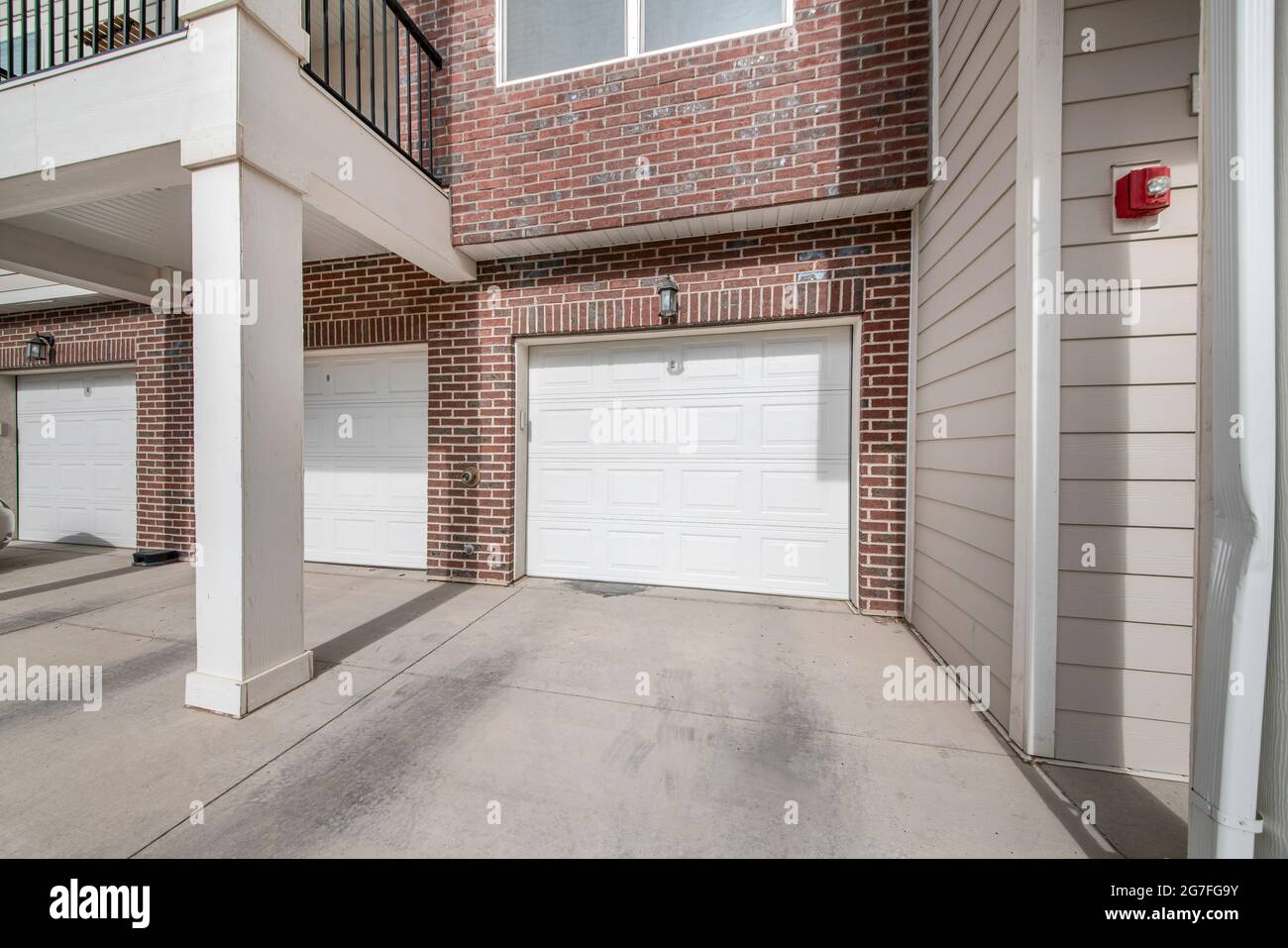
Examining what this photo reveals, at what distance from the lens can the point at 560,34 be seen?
3.82 meters

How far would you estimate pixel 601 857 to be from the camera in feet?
4.76

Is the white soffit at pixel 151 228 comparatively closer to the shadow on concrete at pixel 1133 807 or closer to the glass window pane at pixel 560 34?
the glass window pane at pixel 560 34

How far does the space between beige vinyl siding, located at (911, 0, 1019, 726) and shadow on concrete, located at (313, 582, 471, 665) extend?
11.2ft

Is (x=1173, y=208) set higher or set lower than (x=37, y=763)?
higher

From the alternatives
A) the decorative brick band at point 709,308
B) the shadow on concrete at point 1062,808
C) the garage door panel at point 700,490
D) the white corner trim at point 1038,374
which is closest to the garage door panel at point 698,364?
the decorative brick band at point 709,308

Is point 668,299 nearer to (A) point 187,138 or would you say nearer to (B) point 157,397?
(A) point 187,138

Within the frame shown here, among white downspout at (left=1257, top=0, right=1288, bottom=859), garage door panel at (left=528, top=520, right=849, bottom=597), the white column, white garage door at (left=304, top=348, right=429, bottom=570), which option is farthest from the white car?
white downspout at (left=1257, top=0, right=1288, bottom=859)

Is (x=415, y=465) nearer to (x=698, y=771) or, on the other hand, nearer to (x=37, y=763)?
(x=37, y=763)

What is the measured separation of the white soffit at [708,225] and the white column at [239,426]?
6.05ft

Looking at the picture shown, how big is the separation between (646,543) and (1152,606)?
3004mm

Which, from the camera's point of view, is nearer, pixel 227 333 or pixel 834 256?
pixel 227 333

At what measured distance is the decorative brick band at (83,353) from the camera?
17.8ft

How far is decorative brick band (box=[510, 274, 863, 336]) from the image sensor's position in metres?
3.53

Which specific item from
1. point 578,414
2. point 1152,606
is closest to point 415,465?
point 578,414
